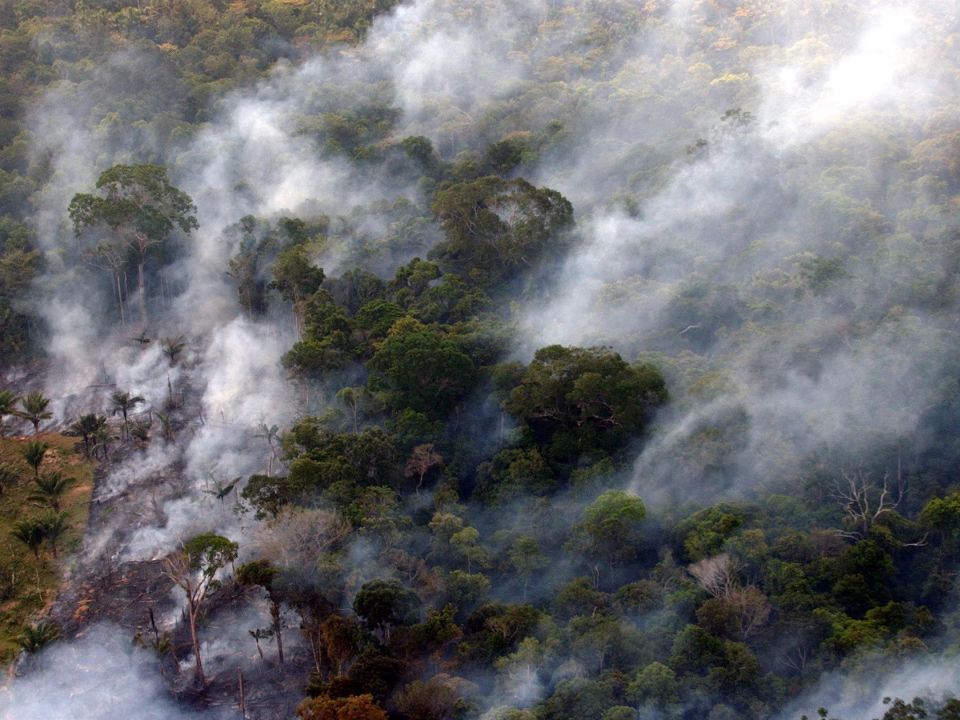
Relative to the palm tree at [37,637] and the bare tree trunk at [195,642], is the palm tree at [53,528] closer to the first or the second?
the palm tree at [37,637]

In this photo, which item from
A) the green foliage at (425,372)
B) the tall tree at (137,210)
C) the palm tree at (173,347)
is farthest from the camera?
the tall tree at (137,210)

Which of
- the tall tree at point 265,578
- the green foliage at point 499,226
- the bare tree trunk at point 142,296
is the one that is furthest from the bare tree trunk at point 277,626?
the bare tree trunk at point 142,296

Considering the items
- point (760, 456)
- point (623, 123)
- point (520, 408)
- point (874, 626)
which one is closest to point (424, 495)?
point (520, 408)

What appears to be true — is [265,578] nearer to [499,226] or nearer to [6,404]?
[6,404]

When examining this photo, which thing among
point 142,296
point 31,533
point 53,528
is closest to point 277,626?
point 53,528

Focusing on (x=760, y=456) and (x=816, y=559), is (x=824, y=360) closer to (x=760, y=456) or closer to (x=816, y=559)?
(x=760, y=456)

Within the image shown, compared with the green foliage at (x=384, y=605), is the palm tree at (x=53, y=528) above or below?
above
